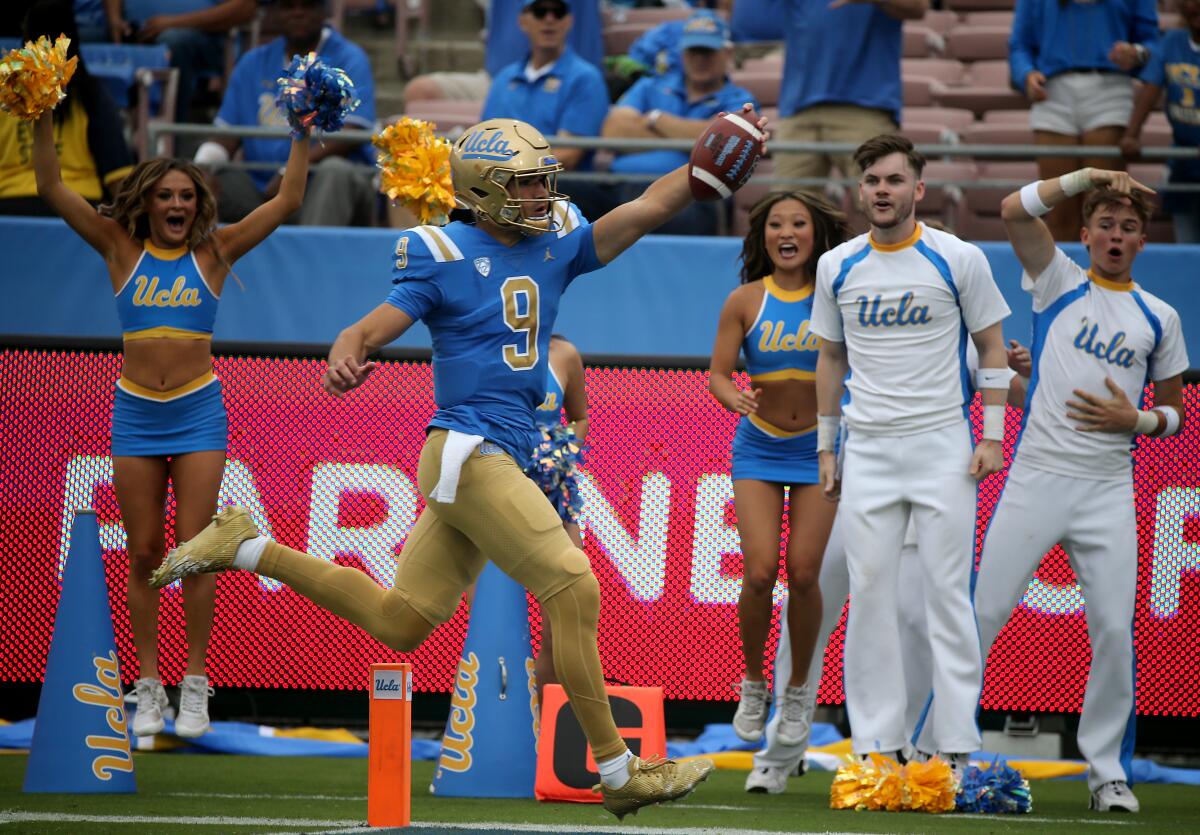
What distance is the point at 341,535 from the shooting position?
7.80 m

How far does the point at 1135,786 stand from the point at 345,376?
170 inches

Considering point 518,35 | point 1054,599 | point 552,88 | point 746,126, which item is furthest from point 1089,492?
point 518,35

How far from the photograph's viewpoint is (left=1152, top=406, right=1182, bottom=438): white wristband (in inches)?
250

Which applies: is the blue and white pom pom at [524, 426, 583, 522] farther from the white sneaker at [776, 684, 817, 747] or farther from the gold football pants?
the gold football pants

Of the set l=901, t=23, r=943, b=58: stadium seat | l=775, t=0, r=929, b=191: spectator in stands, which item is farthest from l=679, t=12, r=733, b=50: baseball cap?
l=901, t=23, r=943, b=58: stadium seat

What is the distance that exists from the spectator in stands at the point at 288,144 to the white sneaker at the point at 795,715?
4.34 metres

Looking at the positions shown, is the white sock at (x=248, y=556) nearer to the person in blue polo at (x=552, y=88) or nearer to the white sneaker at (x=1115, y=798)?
the white sneaker at (x=1115, y=798)

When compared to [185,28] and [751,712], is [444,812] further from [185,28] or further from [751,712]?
[185,28]

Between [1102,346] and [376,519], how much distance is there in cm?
338

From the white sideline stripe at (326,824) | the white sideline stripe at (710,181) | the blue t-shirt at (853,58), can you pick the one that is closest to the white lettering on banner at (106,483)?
the white sideline stripe at (326,824)

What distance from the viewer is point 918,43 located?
12727 mm

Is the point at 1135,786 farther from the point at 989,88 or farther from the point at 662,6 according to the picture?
the point at 662,6

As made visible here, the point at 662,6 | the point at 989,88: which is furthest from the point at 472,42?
the point at 989,88

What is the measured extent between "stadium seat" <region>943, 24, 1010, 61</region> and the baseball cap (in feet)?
10.9
